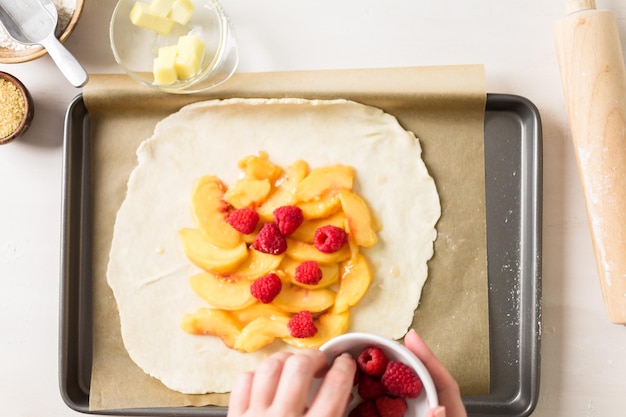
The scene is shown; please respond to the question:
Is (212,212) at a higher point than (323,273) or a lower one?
higher

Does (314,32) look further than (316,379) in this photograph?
Yes

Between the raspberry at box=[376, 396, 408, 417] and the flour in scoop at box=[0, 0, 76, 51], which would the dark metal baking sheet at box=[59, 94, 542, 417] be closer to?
the flour in scoop at box=[0, 0, 76, 51]

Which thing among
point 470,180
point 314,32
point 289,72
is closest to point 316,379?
point 470,180

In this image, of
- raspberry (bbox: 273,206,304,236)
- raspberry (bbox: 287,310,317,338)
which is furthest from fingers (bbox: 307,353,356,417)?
raspberry (bbox: 273,206,304,236)

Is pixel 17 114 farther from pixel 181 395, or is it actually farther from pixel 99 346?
pixel 181 395

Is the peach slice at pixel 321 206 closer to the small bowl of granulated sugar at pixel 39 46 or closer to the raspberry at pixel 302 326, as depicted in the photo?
the raspberry at pixel 302 326

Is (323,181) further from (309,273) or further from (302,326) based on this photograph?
(302,326)

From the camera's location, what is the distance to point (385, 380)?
115cm

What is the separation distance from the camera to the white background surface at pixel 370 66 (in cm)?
152

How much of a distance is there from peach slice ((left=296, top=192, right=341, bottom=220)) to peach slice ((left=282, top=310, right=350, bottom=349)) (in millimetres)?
233

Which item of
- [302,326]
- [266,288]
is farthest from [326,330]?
[266,288]

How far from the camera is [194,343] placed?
1.52 meters

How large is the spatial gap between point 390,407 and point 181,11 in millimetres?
1009

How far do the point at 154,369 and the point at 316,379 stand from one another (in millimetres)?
518
